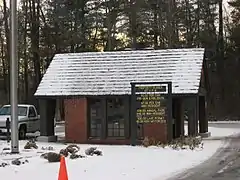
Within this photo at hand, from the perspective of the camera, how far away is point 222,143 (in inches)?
1015

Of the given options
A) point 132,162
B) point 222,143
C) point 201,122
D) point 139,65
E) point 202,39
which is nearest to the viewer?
point 132,162

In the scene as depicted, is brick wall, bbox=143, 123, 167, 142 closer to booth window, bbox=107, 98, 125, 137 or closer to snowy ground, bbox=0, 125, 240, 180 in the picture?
booth window, bbox=107, 98, 125, 137

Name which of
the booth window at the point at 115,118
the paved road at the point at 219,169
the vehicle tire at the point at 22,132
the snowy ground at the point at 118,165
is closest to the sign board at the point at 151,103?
the booth window at the point at 115,118

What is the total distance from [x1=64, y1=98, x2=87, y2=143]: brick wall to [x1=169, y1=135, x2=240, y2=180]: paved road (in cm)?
750

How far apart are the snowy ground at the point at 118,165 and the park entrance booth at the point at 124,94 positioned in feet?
9.67

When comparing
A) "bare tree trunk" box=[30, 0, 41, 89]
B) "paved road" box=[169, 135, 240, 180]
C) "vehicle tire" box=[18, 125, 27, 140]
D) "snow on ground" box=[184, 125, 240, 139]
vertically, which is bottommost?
"snow on ground" box=[184, 125, 240, 139]

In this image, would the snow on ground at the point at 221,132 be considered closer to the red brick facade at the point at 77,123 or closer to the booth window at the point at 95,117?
the booth window at the point at 95,117

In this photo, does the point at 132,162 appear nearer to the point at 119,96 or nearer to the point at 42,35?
the point at 119,96

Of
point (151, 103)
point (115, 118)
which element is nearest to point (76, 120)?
point (115, 118)

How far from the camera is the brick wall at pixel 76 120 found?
27.0 meters

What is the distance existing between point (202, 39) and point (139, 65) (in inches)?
1189

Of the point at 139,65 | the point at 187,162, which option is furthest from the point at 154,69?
the point at 187,162

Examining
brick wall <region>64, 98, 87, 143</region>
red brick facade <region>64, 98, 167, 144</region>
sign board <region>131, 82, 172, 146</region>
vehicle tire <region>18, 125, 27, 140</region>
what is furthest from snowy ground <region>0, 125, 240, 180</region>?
vehicle tire <region>18, 125, 27, 140</region>

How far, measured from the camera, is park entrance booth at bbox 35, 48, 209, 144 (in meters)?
25.1
